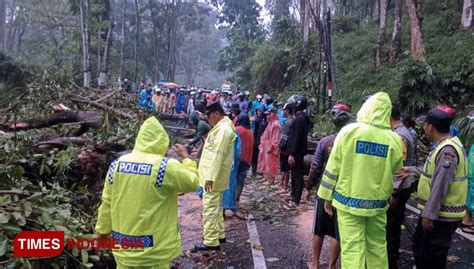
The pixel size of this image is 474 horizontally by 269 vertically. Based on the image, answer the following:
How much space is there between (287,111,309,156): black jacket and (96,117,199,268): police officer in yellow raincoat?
4180mm

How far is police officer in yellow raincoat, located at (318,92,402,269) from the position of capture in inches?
141

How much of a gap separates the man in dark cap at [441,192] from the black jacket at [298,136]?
3302 millimetres

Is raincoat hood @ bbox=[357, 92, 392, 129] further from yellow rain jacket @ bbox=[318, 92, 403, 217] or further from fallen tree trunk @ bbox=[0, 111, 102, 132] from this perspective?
fallen tree trunk @ bbox=[0, 111, 102, 132]

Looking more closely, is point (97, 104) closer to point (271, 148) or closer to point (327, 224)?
point (271, 148)

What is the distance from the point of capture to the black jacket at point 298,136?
723cm

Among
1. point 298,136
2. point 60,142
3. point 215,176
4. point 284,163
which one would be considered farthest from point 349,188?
point 284,163

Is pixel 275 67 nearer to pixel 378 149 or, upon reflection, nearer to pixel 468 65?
pixel 468 65

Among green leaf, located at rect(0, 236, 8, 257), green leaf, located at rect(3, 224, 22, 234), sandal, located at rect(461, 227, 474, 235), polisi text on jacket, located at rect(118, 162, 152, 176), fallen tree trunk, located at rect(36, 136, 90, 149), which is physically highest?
polisi text on jacket, located at rect(118, 162, 152, 176)

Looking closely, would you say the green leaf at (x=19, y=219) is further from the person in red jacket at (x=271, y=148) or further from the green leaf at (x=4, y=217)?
the person in red jacket at (x=271, y=148)

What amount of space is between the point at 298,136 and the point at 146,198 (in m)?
4.46

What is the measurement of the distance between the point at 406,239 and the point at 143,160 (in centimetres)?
402

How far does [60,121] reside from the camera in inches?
271

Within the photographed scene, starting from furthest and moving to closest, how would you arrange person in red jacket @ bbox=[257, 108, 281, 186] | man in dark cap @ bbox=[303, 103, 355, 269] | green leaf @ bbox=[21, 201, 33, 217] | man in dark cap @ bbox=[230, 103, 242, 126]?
1. person in red jacket @ bbox=[257, 108, 281, 186]
2. man in dark cap @ bbox=[230, 103, 242, 126]
3. man in dark cap @ bbox=[303, 103, 355, 269]
4. green leaf @ bbox=[21, 201, 33, 217]

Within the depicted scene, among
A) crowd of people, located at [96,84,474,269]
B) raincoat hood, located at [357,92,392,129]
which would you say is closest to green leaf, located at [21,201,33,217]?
crowd of people, located at [96,84,474,269]
